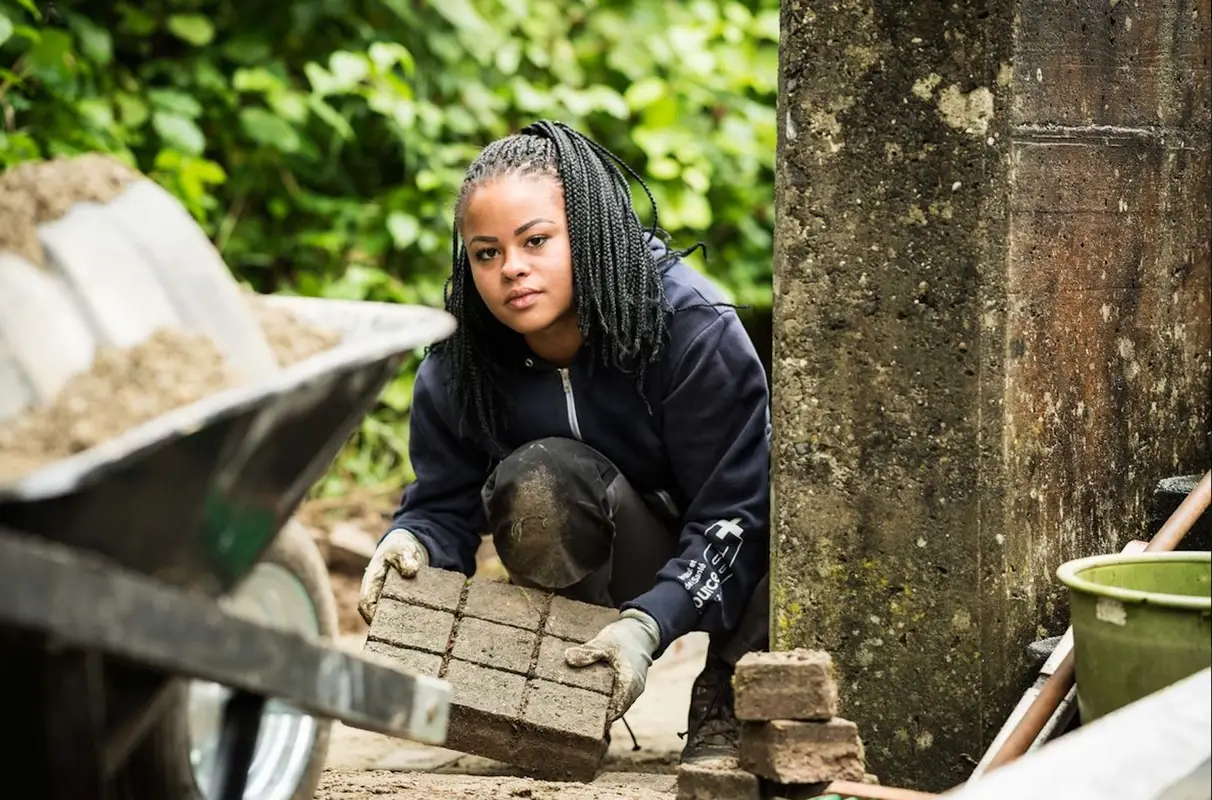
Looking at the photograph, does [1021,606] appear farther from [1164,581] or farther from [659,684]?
[659,684]

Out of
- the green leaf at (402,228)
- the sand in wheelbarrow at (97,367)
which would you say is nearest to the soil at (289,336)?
the sand in wheelbarrow at (97,367)

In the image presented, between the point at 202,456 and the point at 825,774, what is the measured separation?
1178mm

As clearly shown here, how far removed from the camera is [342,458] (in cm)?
597

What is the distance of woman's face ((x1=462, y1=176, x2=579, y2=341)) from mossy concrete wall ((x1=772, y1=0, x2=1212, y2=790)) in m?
0.50

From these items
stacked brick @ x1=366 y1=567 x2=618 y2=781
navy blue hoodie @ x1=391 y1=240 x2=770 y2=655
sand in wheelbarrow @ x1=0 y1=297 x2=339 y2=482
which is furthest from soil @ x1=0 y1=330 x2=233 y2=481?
navy blue hoodie @ x1=391 y1=240 x2=770 y2=655

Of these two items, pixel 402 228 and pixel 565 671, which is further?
pixel 402 228

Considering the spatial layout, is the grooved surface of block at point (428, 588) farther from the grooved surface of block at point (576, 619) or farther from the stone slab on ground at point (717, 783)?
the stone slab on ground at point (717, 783)

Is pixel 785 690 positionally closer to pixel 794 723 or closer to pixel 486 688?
pixel 794 723

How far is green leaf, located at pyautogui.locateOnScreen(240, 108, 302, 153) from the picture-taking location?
5.82 m

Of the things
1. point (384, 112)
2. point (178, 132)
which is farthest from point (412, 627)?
point (384, 112)

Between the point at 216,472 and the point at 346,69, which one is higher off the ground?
the point at 346,69

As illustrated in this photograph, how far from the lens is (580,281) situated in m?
3.12

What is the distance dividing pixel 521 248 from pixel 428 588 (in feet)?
2.32

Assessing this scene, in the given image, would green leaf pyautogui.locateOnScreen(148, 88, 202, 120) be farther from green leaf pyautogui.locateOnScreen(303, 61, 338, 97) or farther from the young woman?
the young woman
